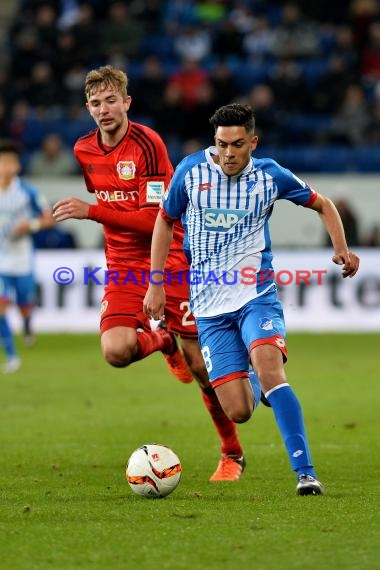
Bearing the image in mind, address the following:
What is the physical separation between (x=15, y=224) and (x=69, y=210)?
8373 millimetres

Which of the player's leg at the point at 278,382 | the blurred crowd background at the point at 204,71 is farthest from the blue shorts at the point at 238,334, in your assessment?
the blurred crowd background at the point at 204,71

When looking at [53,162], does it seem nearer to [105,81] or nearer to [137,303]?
[137,303]

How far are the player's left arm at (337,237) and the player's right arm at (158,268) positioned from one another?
2.73 ft

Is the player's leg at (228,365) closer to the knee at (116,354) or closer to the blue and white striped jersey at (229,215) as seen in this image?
the blue and white striped jersey at (229,215)

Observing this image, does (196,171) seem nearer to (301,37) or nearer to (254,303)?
(254,303)

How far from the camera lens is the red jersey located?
7484mm

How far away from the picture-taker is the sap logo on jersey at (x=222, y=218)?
6.58 m

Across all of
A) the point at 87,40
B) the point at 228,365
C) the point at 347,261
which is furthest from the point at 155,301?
the point at 87,40

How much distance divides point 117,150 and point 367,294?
9.60 metres

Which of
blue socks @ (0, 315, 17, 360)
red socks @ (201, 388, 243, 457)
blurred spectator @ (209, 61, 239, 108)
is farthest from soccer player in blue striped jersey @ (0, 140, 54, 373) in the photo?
red socks @ (201, 388, 243, 457)

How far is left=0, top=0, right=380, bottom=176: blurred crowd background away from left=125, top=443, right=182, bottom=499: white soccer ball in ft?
41.6

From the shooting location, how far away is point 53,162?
19359 millimetres

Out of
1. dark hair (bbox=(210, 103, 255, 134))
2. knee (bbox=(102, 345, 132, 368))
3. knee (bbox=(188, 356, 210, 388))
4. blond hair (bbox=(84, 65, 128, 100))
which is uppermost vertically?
blond hair (bbox=(84, 65, 128, 100))

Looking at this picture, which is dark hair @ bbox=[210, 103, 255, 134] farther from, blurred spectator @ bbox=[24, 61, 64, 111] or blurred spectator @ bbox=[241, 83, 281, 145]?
blurred spectator @ bbox=[24, 61, 64, 111]
